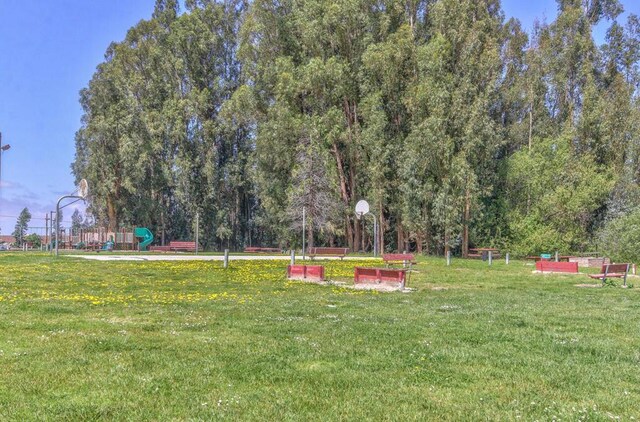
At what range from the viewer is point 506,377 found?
553cm

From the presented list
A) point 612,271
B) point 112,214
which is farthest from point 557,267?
point 112,214

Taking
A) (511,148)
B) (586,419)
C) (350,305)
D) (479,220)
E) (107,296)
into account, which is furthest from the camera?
(511,148)

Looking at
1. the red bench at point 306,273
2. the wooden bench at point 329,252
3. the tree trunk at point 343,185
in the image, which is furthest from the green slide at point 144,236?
the red bench at point 306,273

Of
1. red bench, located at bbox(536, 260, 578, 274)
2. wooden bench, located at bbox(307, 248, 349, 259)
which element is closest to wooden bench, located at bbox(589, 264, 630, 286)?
red bench, located at bbox(536, 260, 578, 274)

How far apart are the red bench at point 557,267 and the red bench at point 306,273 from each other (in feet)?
37.7

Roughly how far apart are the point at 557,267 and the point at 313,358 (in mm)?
19935

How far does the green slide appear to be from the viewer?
4975 centimetres

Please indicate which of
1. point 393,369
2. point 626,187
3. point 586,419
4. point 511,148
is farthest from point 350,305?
point 511,148

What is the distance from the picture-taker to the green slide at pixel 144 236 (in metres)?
49.8

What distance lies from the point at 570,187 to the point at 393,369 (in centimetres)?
3900

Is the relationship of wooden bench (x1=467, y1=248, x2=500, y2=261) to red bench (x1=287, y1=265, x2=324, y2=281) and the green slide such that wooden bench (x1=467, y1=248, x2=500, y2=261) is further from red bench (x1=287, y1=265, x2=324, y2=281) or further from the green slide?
the green slide

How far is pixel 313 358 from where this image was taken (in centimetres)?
626

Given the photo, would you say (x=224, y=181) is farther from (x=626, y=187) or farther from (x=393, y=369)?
(x=393, y=369)

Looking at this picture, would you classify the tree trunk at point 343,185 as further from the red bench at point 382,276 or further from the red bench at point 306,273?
the red bench at point 382,276
